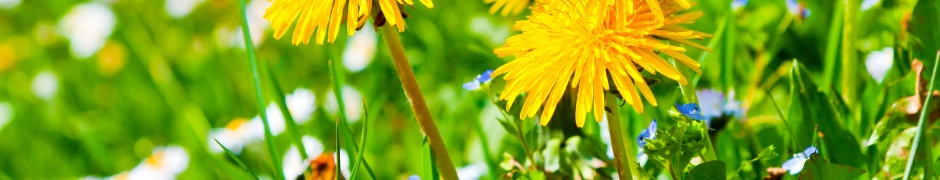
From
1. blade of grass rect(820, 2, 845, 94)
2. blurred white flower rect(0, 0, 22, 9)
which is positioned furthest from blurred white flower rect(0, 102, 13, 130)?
blade of grass rect(820, 2, 845, 94)

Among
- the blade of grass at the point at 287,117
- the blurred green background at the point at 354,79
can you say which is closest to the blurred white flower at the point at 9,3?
the blurred green background at the point at 354,79

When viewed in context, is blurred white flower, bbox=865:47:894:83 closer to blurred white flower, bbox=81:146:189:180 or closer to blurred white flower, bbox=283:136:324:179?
blurred white flower, bbox=283:136:324:179

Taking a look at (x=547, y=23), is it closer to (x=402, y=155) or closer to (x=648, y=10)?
(x=648, y=10)

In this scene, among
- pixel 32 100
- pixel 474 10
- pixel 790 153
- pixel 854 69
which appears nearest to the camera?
pixel 790 153

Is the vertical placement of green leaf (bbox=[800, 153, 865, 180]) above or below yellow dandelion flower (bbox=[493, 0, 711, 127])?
below

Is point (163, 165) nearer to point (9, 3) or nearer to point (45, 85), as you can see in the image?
point (45, 85)

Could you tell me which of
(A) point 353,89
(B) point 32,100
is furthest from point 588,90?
(B) point 32,100

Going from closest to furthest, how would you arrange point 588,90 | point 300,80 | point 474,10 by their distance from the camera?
1. point 588,90
2. point 300,80
3. point 474,10
